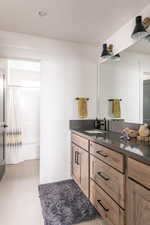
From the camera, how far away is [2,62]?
2729 millimetres

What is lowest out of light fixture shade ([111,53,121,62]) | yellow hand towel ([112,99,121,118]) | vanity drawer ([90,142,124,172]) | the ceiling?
vanity drawer ([90,142,124,172])

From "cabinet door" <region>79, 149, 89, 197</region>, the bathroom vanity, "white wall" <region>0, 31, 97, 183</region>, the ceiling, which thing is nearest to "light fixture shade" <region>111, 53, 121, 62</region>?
the ceiling

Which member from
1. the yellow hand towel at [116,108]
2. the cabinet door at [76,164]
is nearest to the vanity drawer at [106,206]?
the cabinet door at [76,164]

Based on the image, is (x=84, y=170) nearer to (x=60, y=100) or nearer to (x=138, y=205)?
(x=138, y=205)

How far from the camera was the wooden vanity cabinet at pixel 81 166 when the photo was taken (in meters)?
1.90

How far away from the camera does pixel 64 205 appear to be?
6.17ft

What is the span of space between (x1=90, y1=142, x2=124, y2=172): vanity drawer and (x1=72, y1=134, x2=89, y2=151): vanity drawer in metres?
0.14

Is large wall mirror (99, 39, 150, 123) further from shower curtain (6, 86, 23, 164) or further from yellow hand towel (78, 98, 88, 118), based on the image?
shower curtain (6, 86, 23, 164)

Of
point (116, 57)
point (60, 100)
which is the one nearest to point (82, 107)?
point (60, 100)

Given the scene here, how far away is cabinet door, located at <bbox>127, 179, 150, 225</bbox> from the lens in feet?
3.20

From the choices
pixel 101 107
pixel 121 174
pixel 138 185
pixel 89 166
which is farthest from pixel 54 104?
pixel 138 185

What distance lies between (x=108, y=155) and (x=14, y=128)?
2702mm

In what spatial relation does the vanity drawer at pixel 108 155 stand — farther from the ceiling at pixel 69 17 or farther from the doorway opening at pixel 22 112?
the doorway opening at pixel 22 112

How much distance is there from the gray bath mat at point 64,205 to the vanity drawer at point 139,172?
97cm
